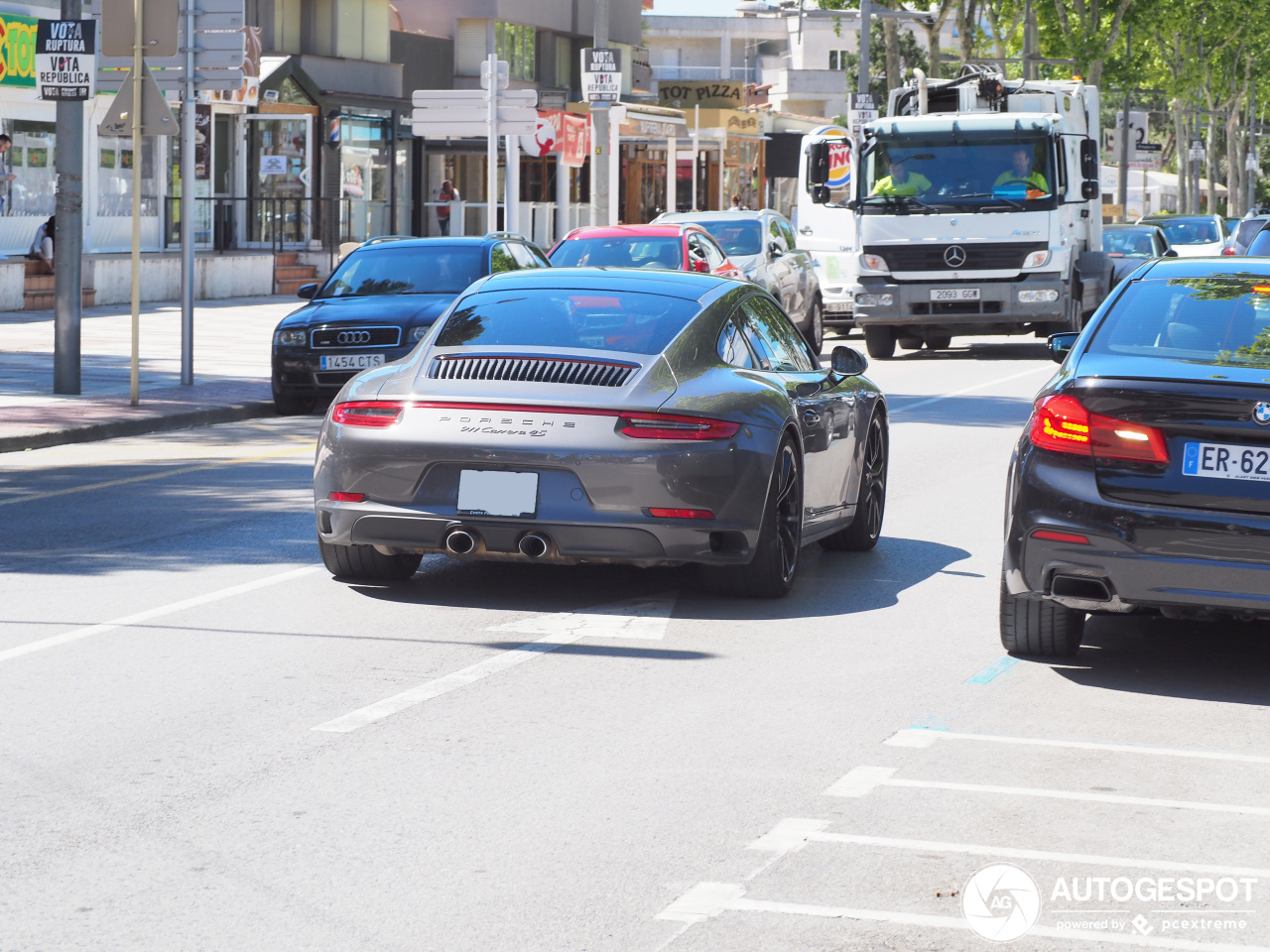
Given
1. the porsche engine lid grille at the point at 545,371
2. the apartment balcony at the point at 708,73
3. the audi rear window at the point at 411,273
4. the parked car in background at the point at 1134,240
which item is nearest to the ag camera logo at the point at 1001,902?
the porsche engine lid grille at the point at 545,371

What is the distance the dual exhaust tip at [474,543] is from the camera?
8250mm

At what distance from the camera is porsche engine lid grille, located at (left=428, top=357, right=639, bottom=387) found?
27.5 feet

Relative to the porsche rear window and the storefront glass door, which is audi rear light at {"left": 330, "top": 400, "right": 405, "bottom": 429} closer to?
the porsche rear window

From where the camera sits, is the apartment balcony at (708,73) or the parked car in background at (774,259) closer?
the parked car in background at (774,259)

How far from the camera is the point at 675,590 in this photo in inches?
361

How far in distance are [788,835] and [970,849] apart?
471mm

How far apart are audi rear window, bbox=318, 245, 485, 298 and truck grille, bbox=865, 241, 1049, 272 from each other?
7671 millimetres

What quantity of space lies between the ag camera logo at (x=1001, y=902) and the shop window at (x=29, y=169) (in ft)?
98.1

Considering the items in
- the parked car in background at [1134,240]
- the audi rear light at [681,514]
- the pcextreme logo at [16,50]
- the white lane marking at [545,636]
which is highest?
the pcextreme logo at [16,50]

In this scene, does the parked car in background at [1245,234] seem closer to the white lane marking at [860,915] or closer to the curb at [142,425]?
the curb at [142,425]

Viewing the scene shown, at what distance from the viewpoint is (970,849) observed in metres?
5.30

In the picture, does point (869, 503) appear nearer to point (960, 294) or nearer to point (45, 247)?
point (960, 294)

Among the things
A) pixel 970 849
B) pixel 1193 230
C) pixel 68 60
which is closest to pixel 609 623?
pixel 970 849

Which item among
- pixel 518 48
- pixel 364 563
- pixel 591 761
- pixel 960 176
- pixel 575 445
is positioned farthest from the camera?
pixel 518 48
